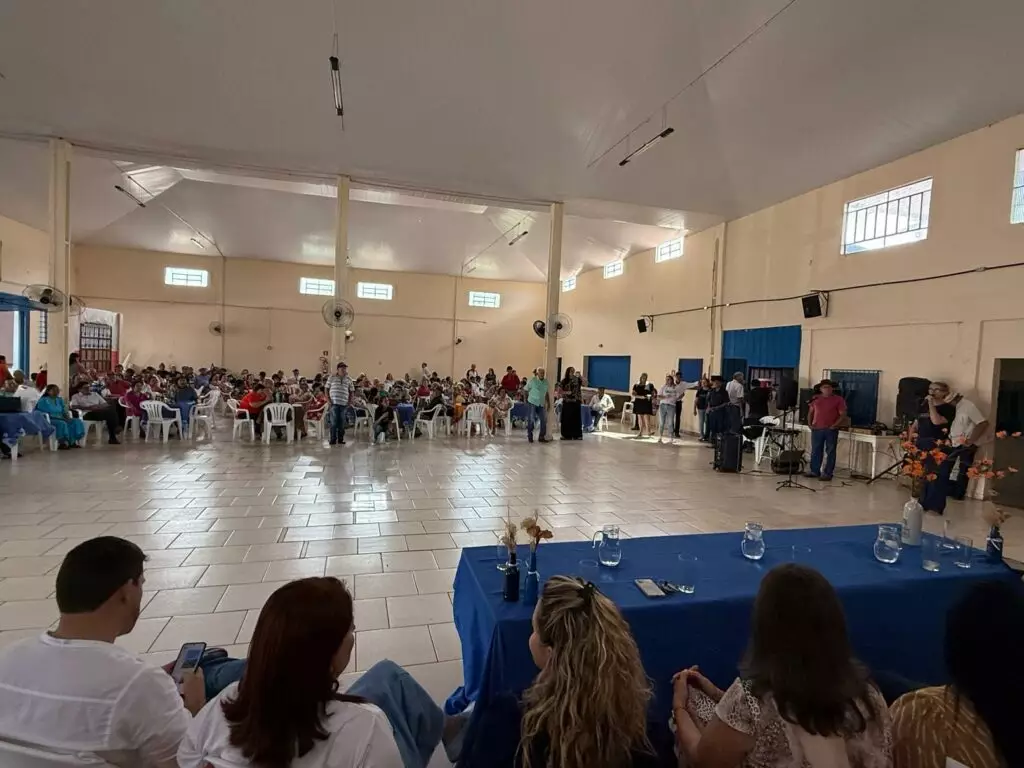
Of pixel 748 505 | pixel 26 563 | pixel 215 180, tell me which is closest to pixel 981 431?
pixel 748 505

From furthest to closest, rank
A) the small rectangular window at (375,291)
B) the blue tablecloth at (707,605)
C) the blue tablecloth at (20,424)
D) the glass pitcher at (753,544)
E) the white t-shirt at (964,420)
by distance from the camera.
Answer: the small rectangular window at (375,291), the blue tablecloth at (20,424), the white t-shirt at (964,420), the glass pitcher at (753,544), the blue tablecloth at (707,605)

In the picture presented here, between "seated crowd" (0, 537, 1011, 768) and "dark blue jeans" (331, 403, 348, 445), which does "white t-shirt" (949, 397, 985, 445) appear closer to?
"seated crowd" (0, 537, 1011, 768)

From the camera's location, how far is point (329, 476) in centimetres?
611

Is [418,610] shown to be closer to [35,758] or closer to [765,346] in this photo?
[35,758]

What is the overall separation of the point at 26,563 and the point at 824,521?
20.3 feet

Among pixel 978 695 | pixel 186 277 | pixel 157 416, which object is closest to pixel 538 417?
pixel 157 416

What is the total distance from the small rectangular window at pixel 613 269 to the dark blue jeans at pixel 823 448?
8.61 metres

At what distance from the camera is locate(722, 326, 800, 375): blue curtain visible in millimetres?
8977

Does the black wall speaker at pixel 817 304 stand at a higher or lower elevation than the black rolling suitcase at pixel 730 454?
higher

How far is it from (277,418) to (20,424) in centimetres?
305

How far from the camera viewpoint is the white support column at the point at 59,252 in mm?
7656

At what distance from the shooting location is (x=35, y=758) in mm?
997

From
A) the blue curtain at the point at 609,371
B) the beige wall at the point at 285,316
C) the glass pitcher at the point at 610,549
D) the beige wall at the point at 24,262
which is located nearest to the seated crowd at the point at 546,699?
the glass pitcher at the point at 610,549

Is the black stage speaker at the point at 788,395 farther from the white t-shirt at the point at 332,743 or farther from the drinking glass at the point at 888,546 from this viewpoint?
the white t-shirt at the point at 332,743
